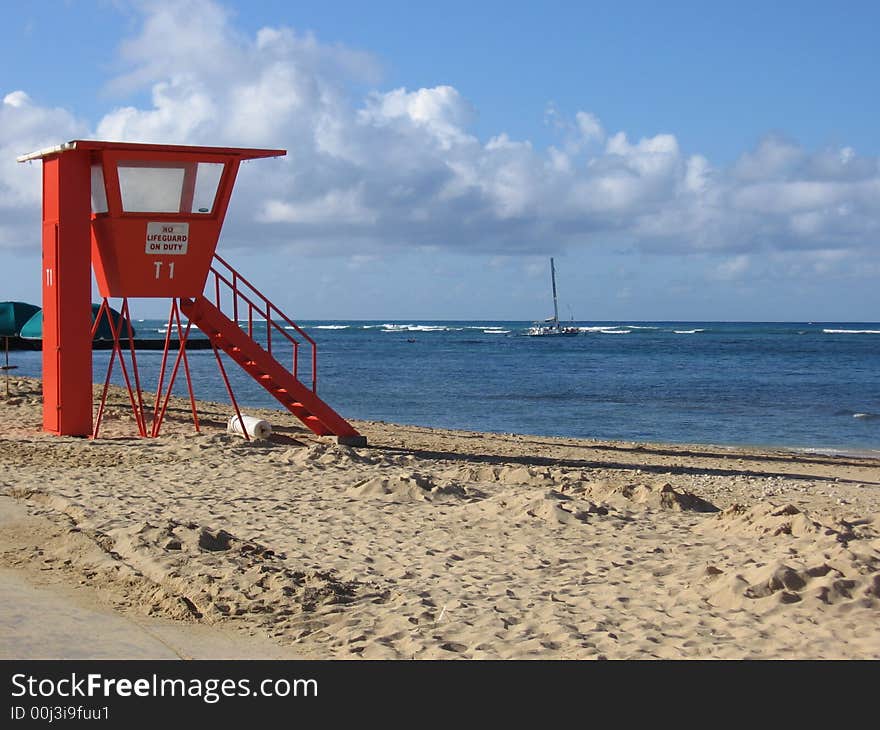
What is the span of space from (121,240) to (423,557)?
9.31 m

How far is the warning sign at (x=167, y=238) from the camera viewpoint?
16359 millimetres

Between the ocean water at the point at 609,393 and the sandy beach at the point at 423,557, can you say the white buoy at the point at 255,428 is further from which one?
the ocean water at the point at 609,393

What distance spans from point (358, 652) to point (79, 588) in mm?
2491

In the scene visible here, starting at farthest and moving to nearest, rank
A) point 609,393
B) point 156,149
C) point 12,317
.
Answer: point 609,393 < point 12,317 < point 156,149

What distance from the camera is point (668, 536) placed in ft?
31.8

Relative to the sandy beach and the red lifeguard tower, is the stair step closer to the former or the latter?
the red lifeguard tower

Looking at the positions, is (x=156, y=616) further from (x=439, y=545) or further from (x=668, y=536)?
(x=668, y=536)

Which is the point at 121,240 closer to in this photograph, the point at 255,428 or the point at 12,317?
the point at 255,428

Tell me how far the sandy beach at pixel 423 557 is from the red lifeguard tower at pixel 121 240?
166 cm

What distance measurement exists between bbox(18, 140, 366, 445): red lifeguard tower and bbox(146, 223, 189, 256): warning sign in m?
0.02

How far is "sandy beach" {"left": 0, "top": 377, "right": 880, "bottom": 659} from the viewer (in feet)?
21.7

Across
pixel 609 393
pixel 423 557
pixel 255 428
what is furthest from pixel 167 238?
pixel 609 393

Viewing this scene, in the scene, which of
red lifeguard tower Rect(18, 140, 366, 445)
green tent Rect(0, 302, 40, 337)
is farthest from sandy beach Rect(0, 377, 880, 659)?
green tent Rect(0, 302, 40, 337)

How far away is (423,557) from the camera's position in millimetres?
8883
